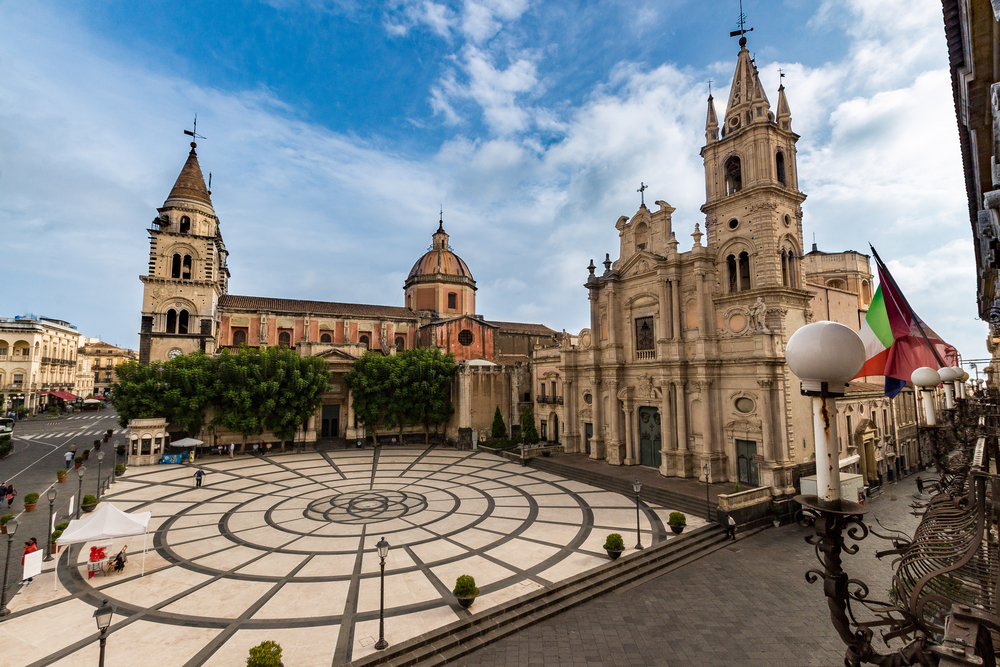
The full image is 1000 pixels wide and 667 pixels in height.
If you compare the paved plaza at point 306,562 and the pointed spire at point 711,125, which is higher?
the pointed spire at point 711,125

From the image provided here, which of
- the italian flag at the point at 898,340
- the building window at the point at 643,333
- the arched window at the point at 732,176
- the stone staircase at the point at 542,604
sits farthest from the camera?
the building window at the point at 643,333

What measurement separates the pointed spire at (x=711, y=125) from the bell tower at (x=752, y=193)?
360mm

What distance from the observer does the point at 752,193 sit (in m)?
24.0

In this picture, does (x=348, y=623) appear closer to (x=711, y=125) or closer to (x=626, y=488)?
(x=626, y=488)

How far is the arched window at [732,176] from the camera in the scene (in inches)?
1041

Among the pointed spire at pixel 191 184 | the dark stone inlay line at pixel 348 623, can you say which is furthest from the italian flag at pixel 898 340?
the pointed spire at pixel 191 184

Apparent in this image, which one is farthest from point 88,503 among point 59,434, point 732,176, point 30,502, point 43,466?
point 732,176

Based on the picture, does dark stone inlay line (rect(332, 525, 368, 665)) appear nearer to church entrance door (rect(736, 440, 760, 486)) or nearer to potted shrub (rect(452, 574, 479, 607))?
potted shrub (rect(452, 574, 479, 607))

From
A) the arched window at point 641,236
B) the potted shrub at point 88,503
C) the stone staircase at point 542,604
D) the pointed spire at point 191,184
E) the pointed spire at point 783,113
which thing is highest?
the pointed spire at point 191,184

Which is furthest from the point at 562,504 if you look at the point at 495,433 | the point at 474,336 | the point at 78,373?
the point at 78,373

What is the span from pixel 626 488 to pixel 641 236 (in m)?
16.2

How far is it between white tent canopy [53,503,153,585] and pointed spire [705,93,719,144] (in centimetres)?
3251

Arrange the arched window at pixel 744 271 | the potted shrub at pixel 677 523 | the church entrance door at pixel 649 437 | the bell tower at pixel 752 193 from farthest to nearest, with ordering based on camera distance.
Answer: the church entrance door at pixel 649 437, the arched window at pixel 744 271, the bell tower at pixel 752 193, the potted shrub at pixel 677 523

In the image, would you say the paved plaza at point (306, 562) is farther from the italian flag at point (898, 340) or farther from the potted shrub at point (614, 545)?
the italian flag at point (898, 340)
